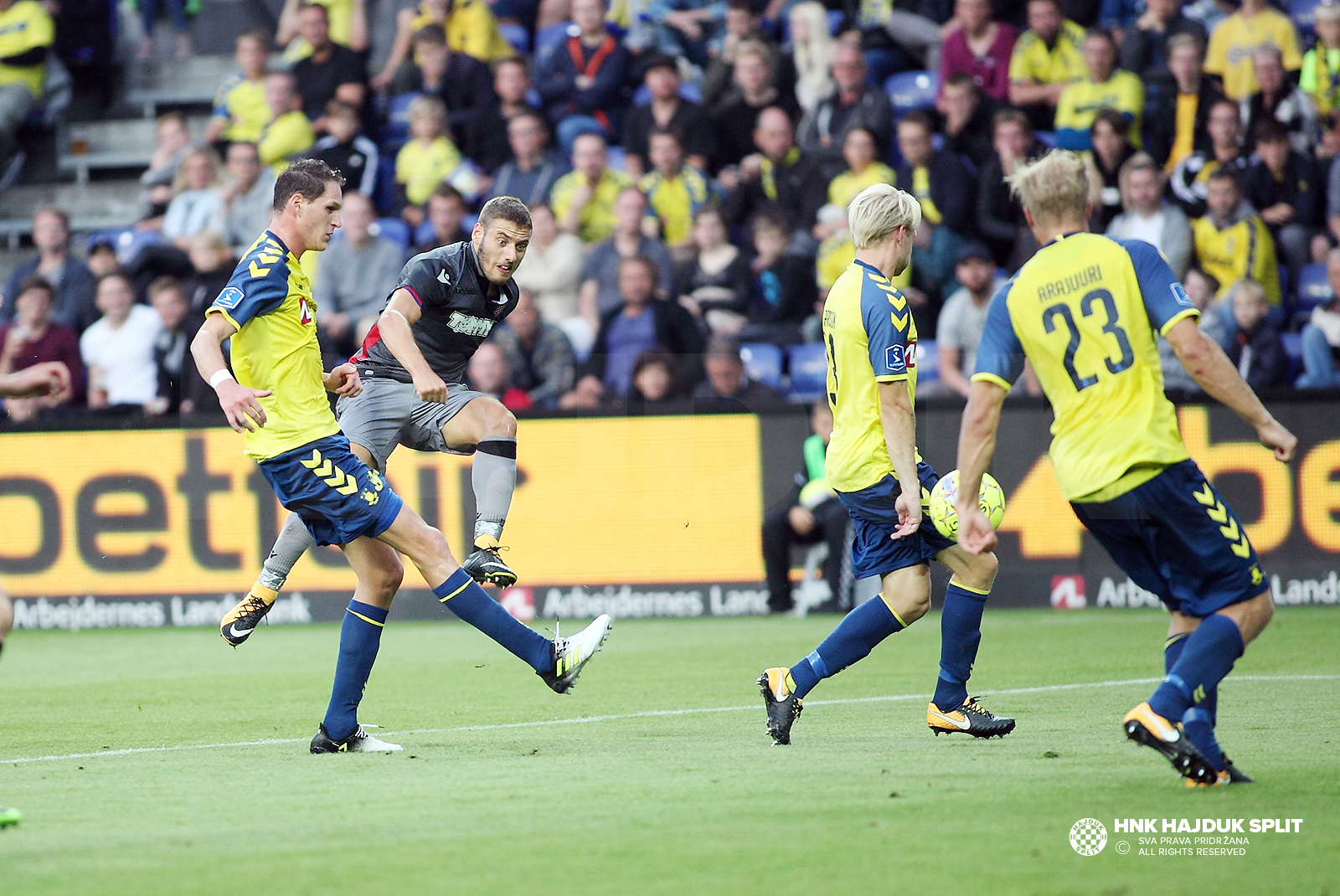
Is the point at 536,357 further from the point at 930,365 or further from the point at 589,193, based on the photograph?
the point at 930,365

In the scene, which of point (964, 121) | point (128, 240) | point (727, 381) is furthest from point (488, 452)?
point (128, 240)

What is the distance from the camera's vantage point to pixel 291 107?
17.4 m

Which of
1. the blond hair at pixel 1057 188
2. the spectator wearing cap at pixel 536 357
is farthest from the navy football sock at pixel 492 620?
the spectator wearing cap at pixel 536 357

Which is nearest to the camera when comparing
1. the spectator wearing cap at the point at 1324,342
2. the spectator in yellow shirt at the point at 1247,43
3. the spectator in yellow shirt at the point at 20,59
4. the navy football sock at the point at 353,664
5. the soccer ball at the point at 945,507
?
the soccer ball at the point at 945,507

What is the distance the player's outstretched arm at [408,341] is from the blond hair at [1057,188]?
2.60m

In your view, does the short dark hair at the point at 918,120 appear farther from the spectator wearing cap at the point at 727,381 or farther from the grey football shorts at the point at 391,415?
the grey football shorts at the point at 391,415

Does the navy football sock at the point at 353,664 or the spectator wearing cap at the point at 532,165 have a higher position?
the spectator wearing cap at the point at 532,165

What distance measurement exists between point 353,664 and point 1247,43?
11.6 metres

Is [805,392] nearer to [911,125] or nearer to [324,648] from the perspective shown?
[911,125]

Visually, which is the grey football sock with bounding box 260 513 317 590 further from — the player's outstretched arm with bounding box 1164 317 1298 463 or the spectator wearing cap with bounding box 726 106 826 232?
the spectator wearing cap with bounding box 726 106 826 232

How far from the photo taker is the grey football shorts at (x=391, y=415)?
316 inches

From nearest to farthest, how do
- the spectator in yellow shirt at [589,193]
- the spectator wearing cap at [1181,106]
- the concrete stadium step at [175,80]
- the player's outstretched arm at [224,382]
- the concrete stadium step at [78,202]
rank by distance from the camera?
the player's outstretched arm at [224,382] < the spectator wearing cap at [1181,106] < the spectator in yellow shirt at [589,193] < the concrete stadium step at [78,202] < the concrete stadium step at [175,80]

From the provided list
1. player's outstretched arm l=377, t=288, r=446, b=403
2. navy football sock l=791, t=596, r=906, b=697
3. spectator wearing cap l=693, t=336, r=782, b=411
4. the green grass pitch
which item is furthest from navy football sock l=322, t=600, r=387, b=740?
spectator wearing cap l=693, t=336, r=782, b=411

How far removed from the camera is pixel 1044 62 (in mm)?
15734
